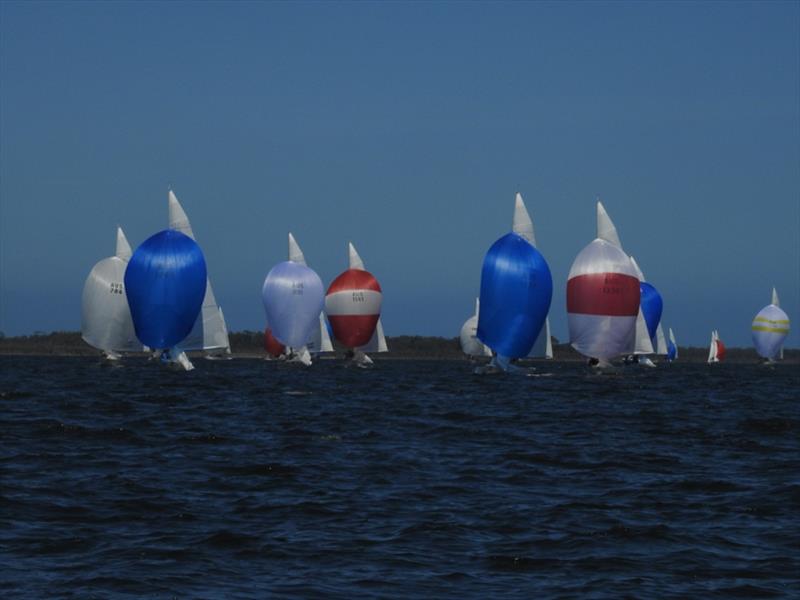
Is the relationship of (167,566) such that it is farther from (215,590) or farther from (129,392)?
(129,392)

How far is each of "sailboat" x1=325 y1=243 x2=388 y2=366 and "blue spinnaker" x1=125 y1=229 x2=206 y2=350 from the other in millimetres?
22517

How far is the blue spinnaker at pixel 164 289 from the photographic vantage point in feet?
197

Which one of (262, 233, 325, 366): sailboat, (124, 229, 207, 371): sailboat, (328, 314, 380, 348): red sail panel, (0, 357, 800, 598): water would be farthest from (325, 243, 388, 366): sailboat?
(0, 357, 800, 598): water

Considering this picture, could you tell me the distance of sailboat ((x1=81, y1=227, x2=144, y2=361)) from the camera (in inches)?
2793

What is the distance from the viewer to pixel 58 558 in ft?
43.0

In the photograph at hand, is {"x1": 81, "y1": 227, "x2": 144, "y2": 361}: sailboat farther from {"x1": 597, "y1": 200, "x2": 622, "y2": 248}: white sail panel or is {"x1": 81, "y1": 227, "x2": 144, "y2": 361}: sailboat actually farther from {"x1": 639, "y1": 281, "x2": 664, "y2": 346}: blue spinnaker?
{"x1": 639, "y1": 281, "x2": 664, "y2": 346}: blue spinnaker

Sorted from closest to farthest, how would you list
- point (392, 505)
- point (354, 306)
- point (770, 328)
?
point (392, 505), point (354, 306), point (770, 328)

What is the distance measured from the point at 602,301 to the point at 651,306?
36.3m

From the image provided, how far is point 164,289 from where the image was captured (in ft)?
196

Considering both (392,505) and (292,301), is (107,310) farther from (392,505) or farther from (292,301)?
(392,505)

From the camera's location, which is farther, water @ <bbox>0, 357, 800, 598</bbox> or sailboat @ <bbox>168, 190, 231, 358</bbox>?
sailboat @ <bbox>168, 190, 231, 358</bbox>

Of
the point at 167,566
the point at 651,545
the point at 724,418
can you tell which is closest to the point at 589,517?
the point at 651,545

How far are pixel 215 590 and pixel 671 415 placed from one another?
27.2m

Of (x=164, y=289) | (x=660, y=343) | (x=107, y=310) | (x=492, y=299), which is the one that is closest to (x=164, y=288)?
(x=164, y=289)
